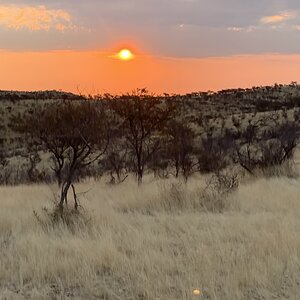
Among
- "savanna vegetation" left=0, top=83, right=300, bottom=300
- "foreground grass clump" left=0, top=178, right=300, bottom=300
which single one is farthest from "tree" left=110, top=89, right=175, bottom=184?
"foreground grass clump" left=0, top=178, right=300, bottom=300

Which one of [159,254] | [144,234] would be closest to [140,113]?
[144,234]

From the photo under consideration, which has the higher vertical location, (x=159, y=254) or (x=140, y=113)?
(x=140, y=113)

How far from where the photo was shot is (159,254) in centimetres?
658

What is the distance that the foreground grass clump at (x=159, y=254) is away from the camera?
Result: 17.9 feet

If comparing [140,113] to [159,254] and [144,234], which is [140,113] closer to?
[144,234]

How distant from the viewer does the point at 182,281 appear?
5602 millimetres

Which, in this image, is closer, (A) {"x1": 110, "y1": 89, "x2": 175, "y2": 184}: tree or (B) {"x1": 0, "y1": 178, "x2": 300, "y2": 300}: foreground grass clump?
(B) {"x1": 0, "y1": 178, "x2": 300, "y2": 300}: foreground grass clump

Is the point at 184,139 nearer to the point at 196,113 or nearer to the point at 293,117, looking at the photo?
the point at 293,117

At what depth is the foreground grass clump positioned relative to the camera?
547 cm

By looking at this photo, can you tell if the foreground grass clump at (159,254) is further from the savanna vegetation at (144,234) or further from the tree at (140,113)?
the tree at (140,113)

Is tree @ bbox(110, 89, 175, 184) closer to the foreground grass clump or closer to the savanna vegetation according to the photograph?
the savanna vegetation

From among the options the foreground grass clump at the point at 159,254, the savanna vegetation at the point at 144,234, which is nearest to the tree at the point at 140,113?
the savanna vegetation at the point at 144,234

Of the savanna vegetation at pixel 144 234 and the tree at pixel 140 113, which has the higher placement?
the tree at pixel 140 113

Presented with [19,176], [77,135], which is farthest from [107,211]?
[19,176]
